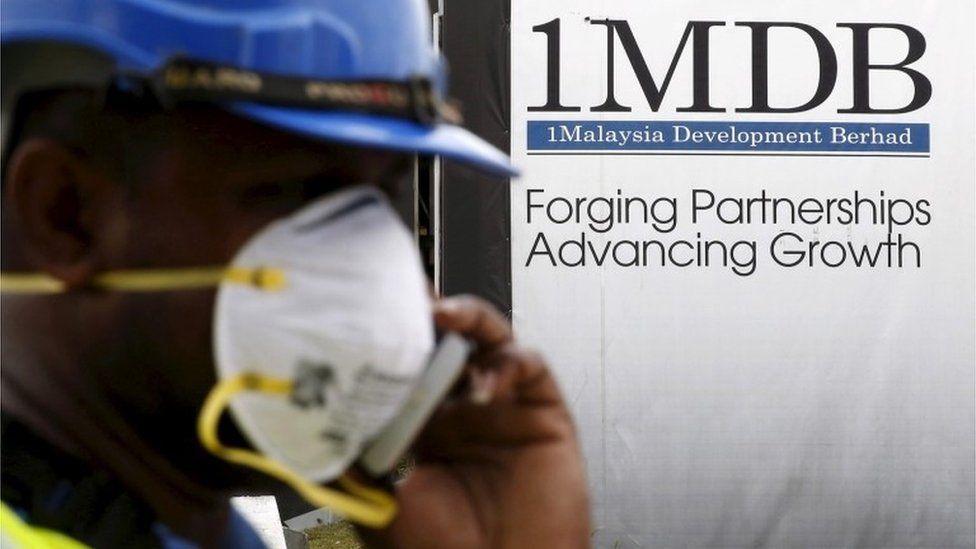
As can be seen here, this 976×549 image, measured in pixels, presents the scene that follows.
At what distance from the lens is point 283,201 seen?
108cm

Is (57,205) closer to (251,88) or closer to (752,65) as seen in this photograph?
(251,88)

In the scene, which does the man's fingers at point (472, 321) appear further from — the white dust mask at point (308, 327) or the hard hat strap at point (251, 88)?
the hard hat strap at point (251, 88)

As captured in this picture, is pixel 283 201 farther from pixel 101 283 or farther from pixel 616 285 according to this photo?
pixel 616 285

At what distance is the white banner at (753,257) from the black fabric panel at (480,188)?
2.6 inches

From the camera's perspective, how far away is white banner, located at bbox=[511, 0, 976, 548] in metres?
5.32

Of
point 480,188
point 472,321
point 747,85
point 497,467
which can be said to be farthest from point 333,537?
point 472,321

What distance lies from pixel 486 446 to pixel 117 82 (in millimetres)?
490

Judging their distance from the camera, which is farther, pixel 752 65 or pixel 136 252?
pixel 752 65

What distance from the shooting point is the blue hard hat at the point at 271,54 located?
3.24ft

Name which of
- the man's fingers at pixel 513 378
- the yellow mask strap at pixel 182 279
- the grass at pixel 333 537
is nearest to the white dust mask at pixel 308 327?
the yellow mask strap at pixel 182 279

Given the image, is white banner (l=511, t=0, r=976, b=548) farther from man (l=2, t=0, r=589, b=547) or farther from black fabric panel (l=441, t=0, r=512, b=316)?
man (l=2, t=0, r=589, b=547)

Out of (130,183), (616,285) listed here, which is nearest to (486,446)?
(130,183)

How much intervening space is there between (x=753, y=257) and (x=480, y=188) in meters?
1.15

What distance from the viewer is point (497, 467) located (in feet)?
4.13
